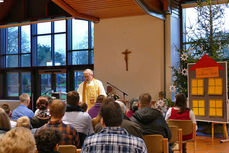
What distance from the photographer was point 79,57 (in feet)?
41.6

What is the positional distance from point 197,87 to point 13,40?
33.2ft

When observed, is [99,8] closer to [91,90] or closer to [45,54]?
[91,90]

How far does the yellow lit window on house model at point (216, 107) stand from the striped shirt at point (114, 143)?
5085mm

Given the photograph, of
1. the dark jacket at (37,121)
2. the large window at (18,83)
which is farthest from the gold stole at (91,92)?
the large window at (18,83)

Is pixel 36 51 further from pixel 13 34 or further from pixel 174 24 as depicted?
pixel 174 24

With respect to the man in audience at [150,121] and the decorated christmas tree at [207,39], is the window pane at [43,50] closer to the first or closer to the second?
the decorated christmas tree at [207,39]

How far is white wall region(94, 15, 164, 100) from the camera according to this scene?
10047mm

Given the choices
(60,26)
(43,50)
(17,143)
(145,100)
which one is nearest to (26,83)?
(43,50)

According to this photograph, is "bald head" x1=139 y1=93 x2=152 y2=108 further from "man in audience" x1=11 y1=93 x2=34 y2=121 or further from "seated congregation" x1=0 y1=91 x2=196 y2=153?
"man in audience" x1=11 y1=93 x2=34 y2=121

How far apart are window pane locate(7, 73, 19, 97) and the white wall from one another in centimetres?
517

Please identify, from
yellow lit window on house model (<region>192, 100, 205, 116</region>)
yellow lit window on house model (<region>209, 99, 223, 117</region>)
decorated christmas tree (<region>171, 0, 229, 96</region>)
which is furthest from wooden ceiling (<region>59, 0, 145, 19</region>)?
yellow lit window on house model (<region>209, 99, 223, 117</region>)

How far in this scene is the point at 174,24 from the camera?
33.1ft

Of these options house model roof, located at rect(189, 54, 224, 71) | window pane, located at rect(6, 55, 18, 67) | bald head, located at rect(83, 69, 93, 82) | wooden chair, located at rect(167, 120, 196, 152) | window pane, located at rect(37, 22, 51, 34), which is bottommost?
wooden chair, located at rect(167, 120, 196, 152)

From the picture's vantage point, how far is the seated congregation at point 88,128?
5.84ft
